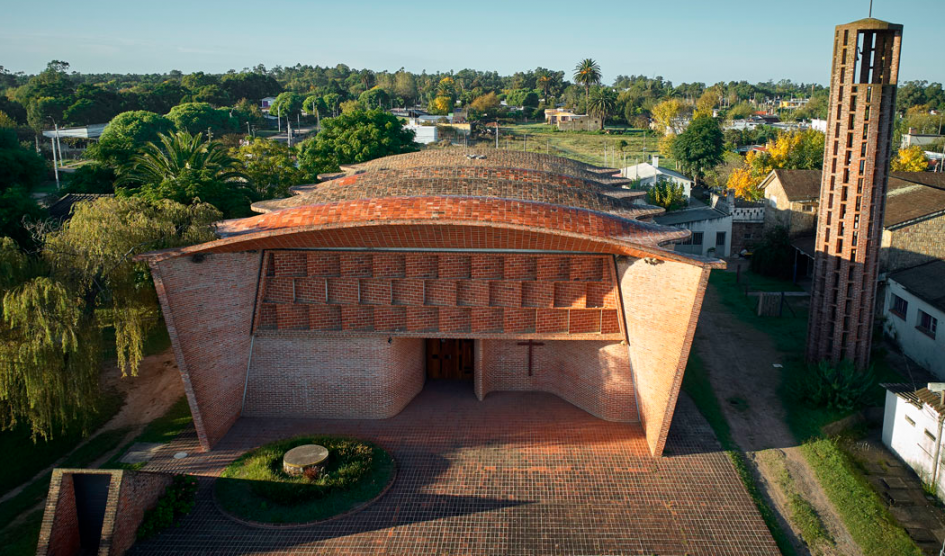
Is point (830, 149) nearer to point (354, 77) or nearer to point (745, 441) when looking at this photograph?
point (745, 441)

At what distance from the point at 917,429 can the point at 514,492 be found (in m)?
10.7

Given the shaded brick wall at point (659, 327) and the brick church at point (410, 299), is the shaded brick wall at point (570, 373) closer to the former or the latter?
the brick church at point (410, 299)

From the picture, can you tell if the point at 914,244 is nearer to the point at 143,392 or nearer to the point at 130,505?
the point at 130,505

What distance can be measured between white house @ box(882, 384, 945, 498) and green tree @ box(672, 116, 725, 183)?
4533 cm

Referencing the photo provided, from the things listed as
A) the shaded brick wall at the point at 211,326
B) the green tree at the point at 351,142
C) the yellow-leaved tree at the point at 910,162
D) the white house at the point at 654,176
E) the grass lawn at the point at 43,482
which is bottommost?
the grass lawn at the point at 43,482

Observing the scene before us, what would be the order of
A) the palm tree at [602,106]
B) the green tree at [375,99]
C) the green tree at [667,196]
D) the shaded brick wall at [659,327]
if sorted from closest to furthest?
the shaded brick wall at [659,327], the green tree at [667,196], the palm tree at [602,106], the green tree at [375,99]

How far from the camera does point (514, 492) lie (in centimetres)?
1547

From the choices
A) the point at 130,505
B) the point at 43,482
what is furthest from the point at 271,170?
the point at 130,505

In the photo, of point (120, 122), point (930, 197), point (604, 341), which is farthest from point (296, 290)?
point (120, 122)

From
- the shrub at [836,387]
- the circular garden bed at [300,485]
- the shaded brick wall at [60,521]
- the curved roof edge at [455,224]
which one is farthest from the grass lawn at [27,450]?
the shrub at [836,387]

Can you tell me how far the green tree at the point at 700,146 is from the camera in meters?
59.5

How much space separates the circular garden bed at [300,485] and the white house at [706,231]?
95.4 ft

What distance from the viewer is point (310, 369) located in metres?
19.0

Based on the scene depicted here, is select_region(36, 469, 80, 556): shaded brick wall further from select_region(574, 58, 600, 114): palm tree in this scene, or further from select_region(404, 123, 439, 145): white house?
select_region(574, 58, 600, 114): palm tree
